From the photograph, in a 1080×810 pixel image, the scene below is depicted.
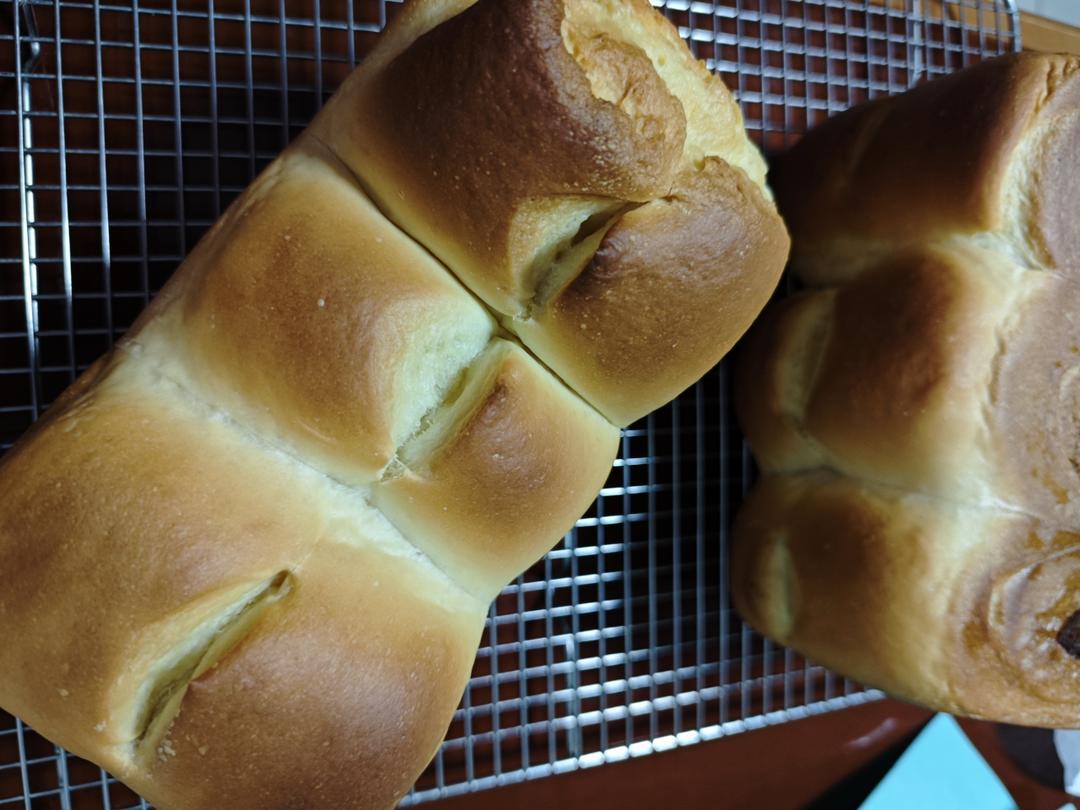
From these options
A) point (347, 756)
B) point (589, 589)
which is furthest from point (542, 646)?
point (347, 756)

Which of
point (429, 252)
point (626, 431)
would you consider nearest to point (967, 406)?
point (626, 431)

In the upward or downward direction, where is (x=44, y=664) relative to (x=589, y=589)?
upward

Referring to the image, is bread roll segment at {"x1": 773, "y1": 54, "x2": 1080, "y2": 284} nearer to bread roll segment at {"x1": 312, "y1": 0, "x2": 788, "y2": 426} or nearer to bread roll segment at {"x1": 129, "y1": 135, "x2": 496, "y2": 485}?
bread roll segment at {"x1": 312, "y1": 0, "x2": 788, "y2": 426}

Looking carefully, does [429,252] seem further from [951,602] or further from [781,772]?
[781,772]

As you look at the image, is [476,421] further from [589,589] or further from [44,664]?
[589,589]

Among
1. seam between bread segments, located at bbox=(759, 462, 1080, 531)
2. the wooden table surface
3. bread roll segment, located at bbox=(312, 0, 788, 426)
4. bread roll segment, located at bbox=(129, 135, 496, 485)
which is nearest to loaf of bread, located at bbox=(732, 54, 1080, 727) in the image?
seam between bread segments, located at bbox=(759, 462, 1080, 531)

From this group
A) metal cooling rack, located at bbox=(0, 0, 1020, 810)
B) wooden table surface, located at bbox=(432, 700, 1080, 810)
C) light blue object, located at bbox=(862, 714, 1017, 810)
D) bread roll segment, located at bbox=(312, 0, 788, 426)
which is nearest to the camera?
bread roll segment, located at bbox=(312, 0, 788, 426)
